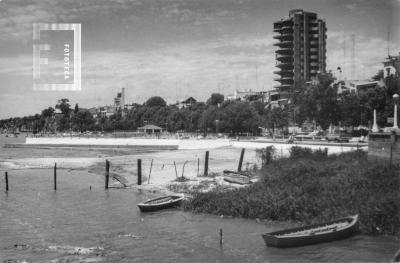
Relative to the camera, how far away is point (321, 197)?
26.2 metres

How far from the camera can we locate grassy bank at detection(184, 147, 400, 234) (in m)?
22.8

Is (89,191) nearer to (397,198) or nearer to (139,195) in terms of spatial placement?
(139,195)

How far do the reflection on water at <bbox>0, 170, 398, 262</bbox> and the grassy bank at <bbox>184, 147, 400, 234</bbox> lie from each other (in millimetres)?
891

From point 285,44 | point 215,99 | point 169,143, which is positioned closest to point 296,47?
point 285,44

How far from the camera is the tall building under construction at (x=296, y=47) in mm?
161125

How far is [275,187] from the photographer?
2953 centimetres

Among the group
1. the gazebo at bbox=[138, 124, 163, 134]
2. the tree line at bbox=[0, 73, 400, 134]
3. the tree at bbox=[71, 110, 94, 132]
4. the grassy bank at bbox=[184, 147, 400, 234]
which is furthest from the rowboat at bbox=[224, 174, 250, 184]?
the tree at bbox=[71, 110, 94, 132]

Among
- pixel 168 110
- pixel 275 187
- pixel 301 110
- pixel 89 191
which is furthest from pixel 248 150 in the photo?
pixel 168 110

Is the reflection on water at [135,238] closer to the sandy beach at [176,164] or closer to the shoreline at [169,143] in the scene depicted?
the sandy beach at [176,164]

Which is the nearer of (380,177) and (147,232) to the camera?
(147,232)

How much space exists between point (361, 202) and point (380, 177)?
3354 millimetres

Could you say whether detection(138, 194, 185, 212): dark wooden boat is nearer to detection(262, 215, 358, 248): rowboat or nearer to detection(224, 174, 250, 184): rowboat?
detection(224, 174, 250, 184): rowboat

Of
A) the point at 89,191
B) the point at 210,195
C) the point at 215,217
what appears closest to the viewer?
the point at 215,217

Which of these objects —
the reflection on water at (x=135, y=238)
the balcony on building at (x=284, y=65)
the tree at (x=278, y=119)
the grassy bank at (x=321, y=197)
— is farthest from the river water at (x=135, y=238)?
the balcony on building at (x=284, y=65)
